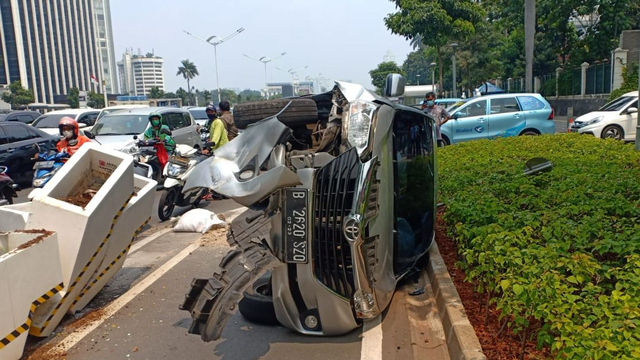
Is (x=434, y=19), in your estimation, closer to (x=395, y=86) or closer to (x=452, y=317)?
(x=395, y=86)

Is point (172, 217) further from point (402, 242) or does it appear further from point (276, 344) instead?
point (276, 344)

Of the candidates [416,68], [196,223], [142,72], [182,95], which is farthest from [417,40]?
[142,72]

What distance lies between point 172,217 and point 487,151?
19.8 ft

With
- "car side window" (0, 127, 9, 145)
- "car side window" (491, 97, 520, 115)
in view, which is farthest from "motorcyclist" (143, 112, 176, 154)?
"car side window" (491, 97, 520, 115)

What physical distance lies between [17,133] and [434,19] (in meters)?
18.9

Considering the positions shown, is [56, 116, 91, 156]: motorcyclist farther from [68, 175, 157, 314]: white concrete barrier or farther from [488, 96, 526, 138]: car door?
[488, 96, 526, 138]: car door

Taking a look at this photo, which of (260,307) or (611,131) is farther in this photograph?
(611,131)

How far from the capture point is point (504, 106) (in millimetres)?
15477

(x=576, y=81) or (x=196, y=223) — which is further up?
(x=576, y=81)

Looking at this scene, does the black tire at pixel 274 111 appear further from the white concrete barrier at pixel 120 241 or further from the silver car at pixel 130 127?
the silver car at pixel 130 127

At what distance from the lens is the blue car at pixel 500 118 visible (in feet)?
50.2

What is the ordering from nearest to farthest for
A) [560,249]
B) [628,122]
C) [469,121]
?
[560,249] → [469,121] → [628,122]

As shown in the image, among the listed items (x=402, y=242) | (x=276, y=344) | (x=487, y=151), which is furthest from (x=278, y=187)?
(x=487, y=151)

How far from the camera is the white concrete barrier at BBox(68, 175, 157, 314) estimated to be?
4.87 metres
